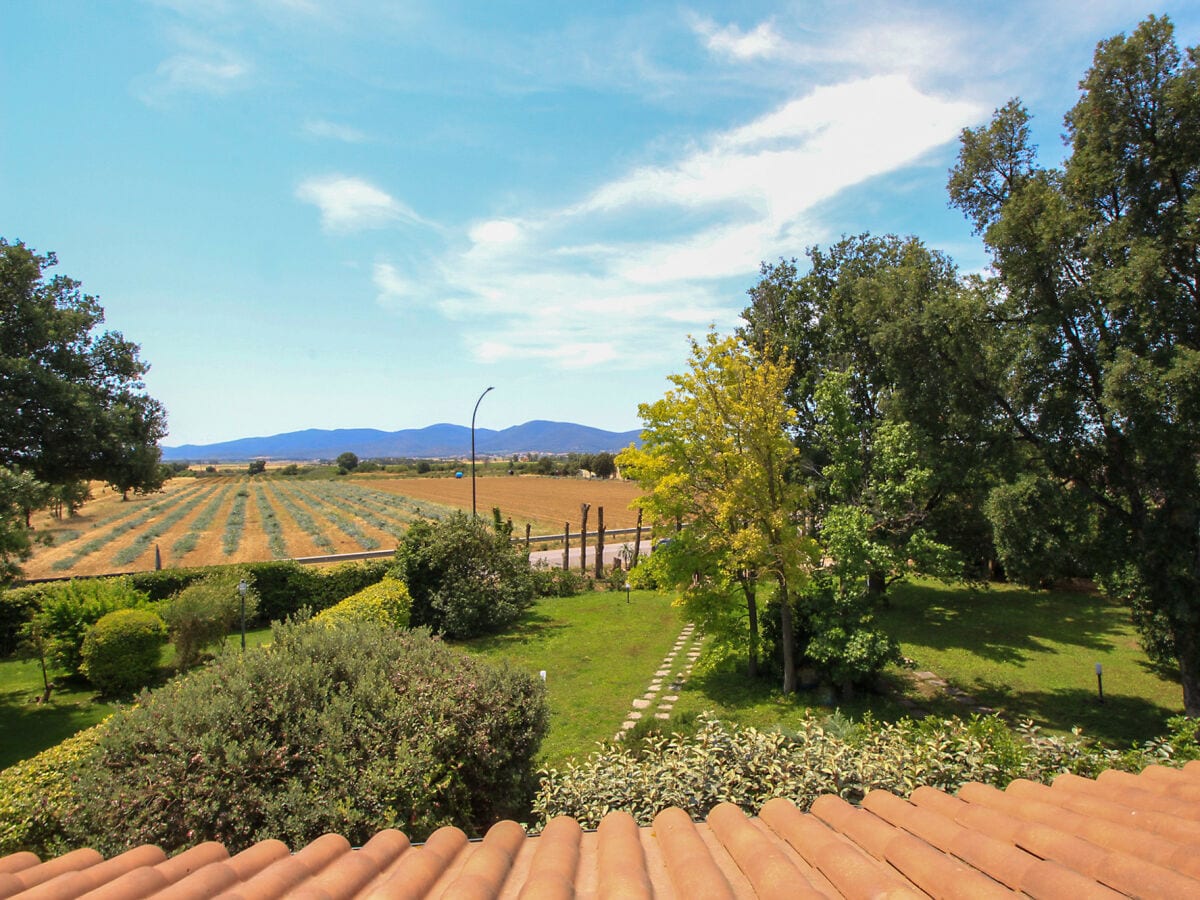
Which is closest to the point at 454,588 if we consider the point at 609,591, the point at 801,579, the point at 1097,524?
the point at 609,591

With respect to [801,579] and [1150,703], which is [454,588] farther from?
[1150,703]

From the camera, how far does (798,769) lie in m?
4.98

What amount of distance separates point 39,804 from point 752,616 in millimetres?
11713

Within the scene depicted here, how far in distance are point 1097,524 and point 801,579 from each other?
6.17 metres

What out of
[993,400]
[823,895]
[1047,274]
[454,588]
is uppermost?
[1047,274]

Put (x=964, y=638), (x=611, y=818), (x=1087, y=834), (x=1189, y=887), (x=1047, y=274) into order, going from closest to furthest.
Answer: (x=1189, y=887) < (x=1087, y=834) < (x=611, y=818) < (x=1047, y=274) < (x=964, y=638)

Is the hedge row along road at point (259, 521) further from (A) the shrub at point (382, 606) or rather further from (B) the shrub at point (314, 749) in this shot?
(B) the shrub at point (314, 749)

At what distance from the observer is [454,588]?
17.3 metres

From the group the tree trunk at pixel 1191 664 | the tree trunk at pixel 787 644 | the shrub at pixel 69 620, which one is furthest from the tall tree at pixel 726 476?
the shrub at pixel 69 620

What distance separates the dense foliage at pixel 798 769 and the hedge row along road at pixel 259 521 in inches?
596

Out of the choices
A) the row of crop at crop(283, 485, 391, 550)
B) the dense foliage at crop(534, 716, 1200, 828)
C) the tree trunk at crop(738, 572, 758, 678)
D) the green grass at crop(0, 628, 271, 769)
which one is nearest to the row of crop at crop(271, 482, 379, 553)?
the row of crop at crop(283, 485, 391, 550)

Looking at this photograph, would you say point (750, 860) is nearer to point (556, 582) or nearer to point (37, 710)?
point (37, 710)

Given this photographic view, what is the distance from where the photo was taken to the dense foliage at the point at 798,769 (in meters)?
4.70

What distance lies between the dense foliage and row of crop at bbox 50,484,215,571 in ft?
122
